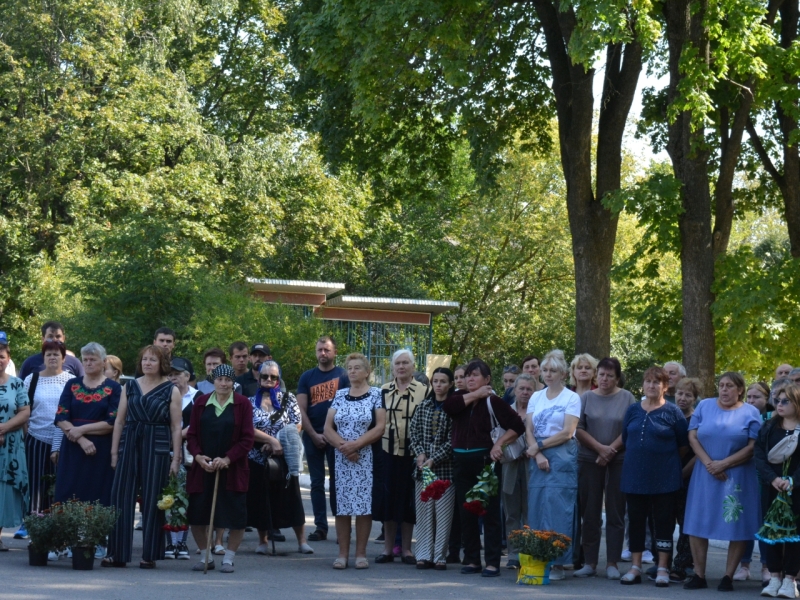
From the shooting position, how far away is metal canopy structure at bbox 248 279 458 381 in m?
32.6

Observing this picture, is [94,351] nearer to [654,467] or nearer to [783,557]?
[654,467]

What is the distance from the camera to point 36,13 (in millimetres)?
33312

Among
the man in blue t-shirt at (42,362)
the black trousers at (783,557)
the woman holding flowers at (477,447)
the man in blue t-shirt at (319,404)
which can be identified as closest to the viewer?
the black trousers at (783,557)

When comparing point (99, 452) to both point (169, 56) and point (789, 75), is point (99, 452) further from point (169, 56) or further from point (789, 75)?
point (169, 56)

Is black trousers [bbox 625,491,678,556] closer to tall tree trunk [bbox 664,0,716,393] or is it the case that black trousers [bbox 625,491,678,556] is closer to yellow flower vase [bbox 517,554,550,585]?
yellow flower vase [bbox 517,554,550,585]

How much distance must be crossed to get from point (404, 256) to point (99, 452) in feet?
113

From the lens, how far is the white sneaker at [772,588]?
9.27 metres

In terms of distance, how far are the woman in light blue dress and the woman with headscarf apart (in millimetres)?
3807

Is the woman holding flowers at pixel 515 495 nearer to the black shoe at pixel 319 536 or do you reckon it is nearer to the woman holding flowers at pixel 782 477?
the woman holding flowers at pixel 782 477

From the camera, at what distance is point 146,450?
9.80m

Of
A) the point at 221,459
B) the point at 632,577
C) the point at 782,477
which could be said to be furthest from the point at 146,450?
the point at 782,477

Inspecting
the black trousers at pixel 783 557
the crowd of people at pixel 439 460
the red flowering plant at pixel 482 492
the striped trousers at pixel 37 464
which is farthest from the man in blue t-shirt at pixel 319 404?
the black trousers at pixel 783 557

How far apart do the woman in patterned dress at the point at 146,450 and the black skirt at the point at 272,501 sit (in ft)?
4.35

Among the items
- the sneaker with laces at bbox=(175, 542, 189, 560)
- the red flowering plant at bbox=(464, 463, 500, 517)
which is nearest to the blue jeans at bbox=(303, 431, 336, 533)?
the sneaker with laces at bbox=(175, 542, 189, 560)
